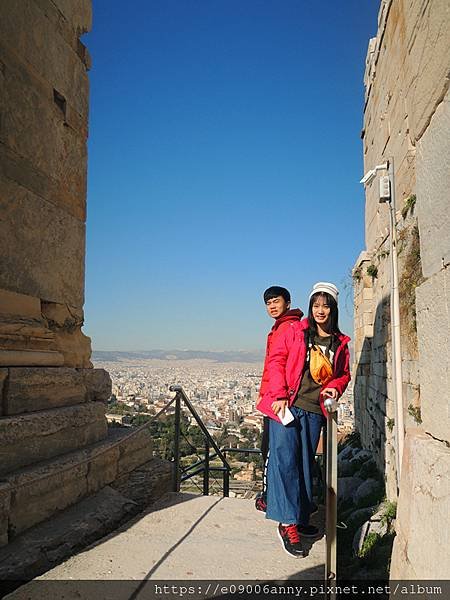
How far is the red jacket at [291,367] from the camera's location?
11.7 feet

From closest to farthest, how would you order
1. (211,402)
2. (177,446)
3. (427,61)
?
(427,61) < (177,446) < (211,402)

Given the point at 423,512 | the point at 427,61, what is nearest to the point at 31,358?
the point at 423,512

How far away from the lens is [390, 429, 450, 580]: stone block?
1519 mm

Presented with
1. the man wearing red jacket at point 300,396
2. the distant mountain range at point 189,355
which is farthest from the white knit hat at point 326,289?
the distant mountain range at point 189,355

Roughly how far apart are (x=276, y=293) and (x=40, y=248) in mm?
1999

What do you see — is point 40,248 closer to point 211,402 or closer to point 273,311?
point 273,311

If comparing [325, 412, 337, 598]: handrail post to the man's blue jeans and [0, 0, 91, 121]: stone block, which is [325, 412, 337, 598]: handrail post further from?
[0, 0, 91, 121]: stone block

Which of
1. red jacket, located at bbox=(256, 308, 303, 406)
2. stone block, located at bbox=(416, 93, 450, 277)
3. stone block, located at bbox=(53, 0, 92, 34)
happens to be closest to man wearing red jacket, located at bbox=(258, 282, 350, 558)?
red jacket, located at bbox=(256, 308, 303, 406)

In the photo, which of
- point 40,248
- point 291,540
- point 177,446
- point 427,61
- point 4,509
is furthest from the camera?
point 177,446

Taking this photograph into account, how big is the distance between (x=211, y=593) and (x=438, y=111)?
106 inches

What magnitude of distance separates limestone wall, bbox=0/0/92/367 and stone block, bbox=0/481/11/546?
808 mm

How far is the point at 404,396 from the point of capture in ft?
14.9

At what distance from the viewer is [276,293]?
14.3ft

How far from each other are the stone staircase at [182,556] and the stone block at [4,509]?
31cm
